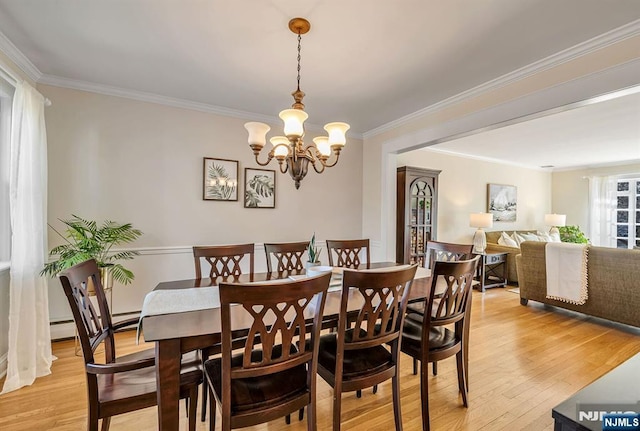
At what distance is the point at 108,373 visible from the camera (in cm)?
126

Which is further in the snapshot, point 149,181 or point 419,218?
point 419,218

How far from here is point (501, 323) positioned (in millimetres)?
3430

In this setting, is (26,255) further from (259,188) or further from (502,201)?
(502,201)

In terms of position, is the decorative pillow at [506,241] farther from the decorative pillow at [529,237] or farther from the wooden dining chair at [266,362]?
the wooden dining chair at [266,362]

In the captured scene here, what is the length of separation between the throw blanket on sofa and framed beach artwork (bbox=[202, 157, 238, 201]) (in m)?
3.98

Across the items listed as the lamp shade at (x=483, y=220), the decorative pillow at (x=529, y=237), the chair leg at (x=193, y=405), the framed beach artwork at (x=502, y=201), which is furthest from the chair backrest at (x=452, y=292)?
the decorative pillow at (x=529, y=237)

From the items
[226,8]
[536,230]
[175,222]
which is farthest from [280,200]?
[536,230]

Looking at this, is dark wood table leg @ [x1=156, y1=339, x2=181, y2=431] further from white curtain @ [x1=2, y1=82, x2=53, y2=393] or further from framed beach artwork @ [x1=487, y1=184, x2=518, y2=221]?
framed beach artwork @ [x1=487, y1=184, x2=518, y2=221]

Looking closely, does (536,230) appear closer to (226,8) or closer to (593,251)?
(593,251)

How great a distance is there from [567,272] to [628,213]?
4786mm

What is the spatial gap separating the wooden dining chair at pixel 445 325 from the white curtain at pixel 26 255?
278cm

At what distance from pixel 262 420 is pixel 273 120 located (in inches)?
131

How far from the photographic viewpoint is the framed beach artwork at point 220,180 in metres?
3.46

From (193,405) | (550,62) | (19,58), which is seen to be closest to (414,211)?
(550,62)
